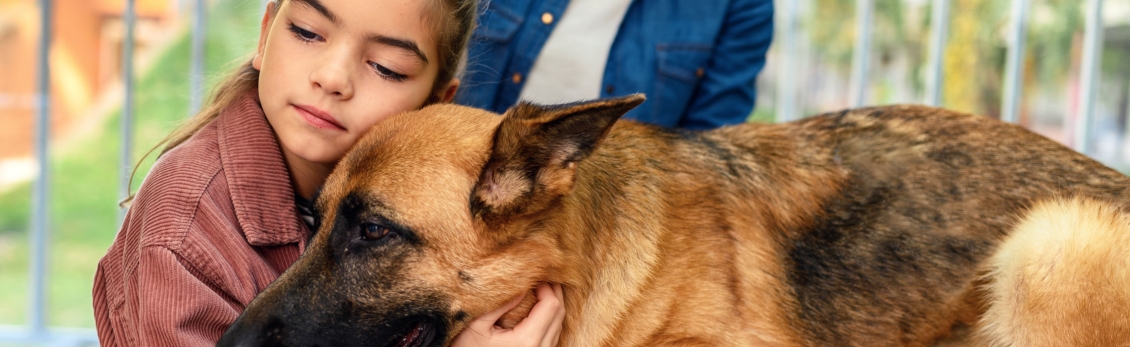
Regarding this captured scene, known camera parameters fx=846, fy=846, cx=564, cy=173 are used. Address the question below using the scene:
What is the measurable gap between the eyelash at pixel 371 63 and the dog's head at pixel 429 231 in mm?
253

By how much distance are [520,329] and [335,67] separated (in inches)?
31.3

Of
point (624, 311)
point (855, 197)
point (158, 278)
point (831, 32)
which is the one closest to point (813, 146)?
point (855, 197)

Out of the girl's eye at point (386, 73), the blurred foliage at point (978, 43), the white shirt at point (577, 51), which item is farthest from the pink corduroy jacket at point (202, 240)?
the blurred foliage at point (978, 43)

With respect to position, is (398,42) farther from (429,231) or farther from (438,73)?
(429,231)

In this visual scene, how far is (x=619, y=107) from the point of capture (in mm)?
1751

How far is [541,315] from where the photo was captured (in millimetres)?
2086

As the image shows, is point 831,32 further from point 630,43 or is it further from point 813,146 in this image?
point 813,146

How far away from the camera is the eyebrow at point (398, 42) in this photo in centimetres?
218

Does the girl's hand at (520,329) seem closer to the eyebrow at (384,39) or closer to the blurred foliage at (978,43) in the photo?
the eyebrow at (384,39)

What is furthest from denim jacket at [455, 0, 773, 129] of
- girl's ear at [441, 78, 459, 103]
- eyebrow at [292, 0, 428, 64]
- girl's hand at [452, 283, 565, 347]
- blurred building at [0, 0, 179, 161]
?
blurred building at [0, 0, 179, 161]

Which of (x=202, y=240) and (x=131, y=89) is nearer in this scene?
(x=202, y=240)

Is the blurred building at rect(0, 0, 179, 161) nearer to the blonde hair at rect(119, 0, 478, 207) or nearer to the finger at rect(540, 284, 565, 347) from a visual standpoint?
the blonde hair at rect(119, 0, 478, 207)

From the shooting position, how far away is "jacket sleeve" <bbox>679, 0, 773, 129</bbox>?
3.40m

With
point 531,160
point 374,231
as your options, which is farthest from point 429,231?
point 531,160
